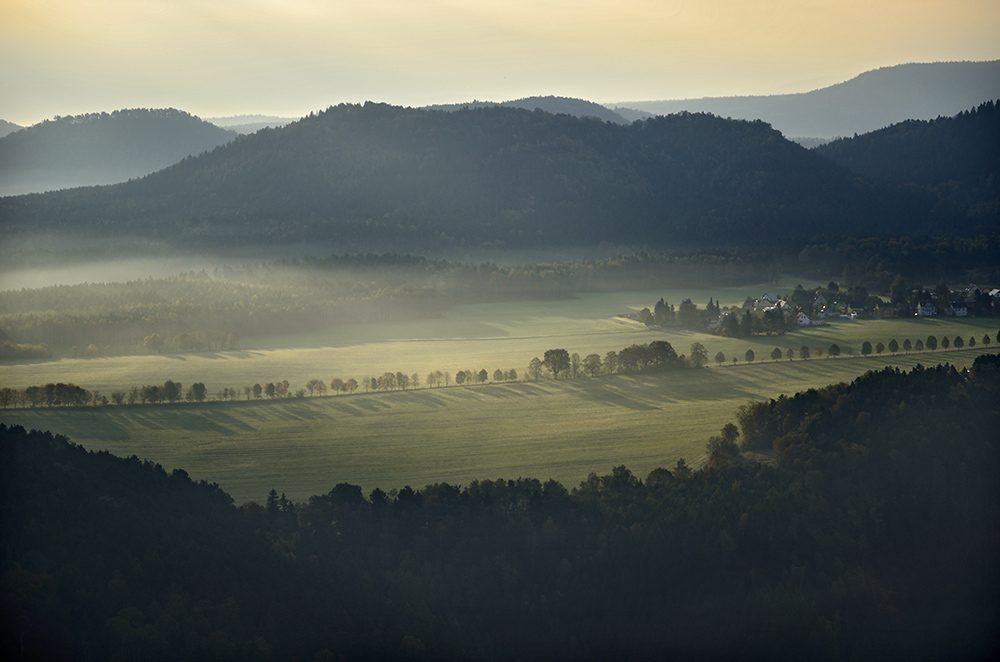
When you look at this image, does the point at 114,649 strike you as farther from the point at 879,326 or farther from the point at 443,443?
the point at 879,326

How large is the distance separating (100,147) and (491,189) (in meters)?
64.5

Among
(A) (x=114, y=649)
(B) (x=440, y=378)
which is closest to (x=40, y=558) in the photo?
(A) (x=114, y=649)

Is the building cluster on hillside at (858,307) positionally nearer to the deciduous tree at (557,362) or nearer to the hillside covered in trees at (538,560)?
the deciduous tree at (557,362)

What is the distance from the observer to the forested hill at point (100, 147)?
94.4m

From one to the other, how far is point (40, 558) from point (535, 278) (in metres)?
70.9

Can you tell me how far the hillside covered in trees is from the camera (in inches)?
776

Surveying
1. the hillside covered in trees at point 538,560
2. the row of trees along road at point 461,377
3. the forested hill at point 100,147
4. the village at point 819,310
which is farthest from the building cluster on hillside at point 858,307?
the forested hill at point 100,147

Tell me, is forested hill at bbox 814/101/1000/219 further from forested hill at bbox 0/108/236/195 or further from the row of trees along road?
forested hill at bbox 0/108/236/195

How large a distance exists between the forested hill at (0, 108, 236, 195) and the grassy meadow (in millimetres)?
39782

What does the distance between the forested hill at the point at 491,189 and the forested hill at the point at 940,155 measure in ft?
17.3

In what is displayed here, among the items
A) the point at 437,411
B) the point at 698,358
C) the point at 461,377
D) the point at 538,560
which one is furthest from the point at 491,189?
the point at 538,560

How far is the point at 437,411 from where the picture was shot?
41688mm

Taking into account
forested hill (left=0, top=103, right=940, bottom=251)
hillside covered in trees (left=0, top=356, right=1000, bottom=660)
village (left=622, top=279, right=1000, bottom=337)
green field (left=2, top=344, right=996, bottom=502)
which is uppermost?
forested hill (left=0, top=103, right=940, bottom=251)

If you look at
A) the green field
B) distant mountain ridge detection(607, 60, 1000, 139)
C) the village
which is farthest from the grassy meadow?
distant mountain ridge detection(607, 60, 1000, 139)
